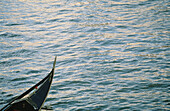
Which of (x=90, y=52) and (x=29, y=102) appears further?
(x=90, y=52)

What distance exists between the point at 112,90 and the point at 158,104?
62.5 inches

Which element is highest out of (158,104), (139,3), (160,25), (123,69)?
(139,3)

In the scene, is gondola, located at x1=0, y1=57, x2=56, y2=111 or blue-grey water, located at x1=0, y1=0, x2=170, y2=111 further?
blue-grey water, located at x1=0, y1=0, x2=170, y2=111

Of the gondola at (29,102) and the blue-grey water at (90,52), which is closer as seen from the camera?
the gondola at (29,102)

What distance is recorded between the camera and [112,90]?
1045cm

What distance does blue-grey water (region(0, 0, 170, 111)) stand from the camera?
33.3 feet

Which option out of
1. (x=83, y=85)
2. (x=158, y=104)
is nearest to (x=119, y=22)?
(x=83, y=85)

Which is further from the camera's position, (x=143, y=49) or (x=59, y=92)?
(x=143, y=49)

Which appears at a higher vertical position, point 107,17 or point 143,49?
point 107,17

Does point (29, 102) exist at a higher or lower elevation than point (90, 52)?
lower

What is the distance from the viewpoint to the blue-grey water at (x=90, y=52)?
1014 centimetres

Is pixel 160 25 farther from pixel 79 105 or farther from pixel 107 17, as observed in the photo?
pixel 79 105

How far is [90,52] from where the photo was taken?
13.3 m

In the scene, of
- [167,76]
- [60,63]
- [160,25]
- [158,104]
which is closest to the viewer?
[158,104]
